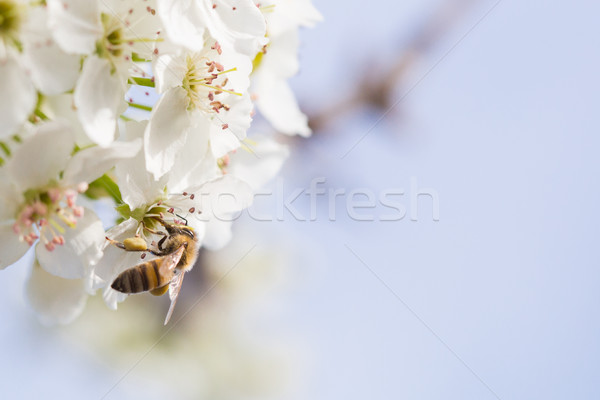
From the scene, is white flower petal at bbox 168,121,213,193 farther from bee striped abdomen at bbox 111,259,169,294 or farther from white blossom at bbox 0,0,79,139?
white blossom at bbox 0,0,79,139

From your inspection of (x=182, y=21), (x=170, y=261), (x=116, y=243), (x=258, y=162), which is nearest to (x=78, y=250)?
(x=116, y=243)

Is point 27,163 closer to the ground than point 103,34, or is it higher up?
closer to the ground

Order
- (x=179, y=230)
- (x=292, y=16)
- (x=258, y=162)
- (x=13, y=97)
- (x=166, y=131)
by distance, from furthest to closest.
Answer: (x=258, y=162), (x=292, y=16), (x=179, y=230), (x=166, y=131), (x=13, y=97)

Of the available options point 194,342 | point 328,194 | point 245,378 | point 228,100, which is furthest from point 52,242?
point 245,378

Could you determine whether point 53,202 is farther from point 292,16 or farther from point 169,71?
point 292,16

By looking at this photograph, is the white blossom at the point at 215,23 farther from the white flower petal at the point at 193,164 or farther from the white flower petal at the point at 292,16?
the white flower petal at the point at 292,16

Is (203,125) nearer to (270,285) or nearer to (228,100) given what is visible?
(228,100)
